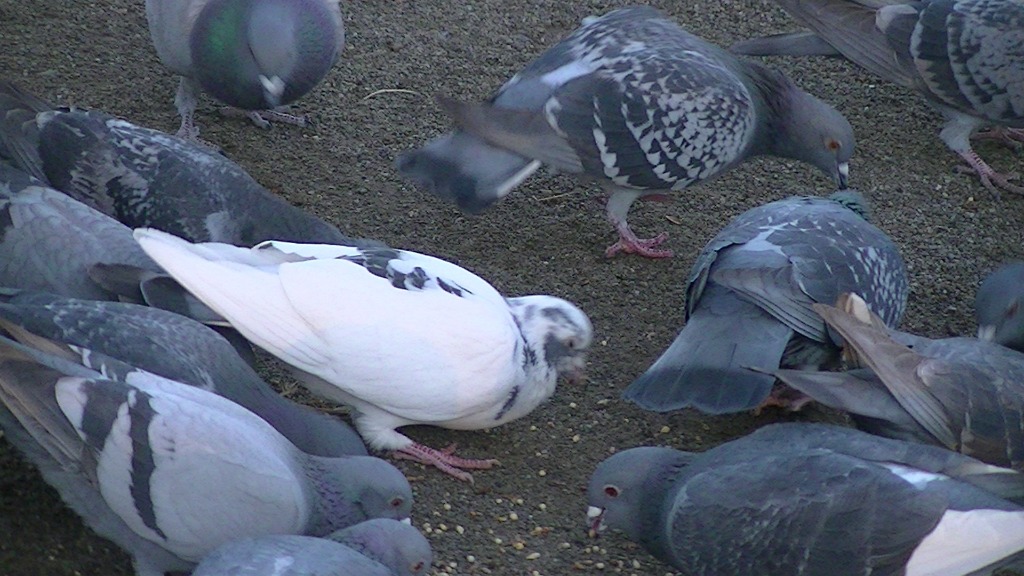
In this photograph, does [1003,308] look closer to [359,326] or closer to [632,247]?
[632,247]

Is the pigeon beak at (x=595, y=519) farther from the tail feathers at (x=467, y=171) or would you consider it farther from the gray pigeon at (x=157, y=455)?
the tail feathers at (x=467, y=171)

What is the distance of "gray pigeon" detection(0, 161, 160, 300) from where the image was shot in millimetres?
4551

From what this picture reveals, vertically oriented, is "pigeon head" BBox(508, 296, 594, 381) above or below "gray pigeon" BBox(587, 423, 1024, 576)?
above

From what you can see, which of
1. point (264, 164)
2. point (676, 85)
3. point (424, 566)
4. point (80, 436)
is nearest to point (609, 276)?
point (676, 85)

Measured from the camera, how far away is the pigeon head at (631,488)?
14.1 ft

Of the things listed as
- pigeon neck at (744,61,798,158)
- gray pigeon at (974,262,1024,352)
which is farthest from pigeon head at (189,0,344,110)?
gray pigeon at (974,262,1024,352)

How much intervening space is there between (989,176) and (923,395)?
9.22ft

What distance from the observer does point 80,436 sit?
12.1 feet

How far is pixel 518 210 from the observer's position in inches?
250

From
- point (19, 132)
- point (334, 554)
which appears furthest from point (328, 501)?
point (19, 132)

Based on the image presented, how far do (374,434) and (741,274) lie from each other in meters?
1.56

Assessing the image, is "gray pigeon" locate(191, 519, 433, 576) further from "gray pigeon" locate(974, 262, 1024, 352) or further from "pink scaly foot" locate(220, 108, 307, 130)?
"pink scaly foot" locate(220, 108, 307, 130)

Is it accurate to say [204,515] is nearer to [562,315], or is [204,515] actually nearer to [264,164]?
[562,315]

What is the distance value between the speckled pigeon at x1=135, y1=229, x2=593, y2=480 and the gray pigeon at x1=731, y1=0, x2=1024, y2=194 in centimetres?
313
